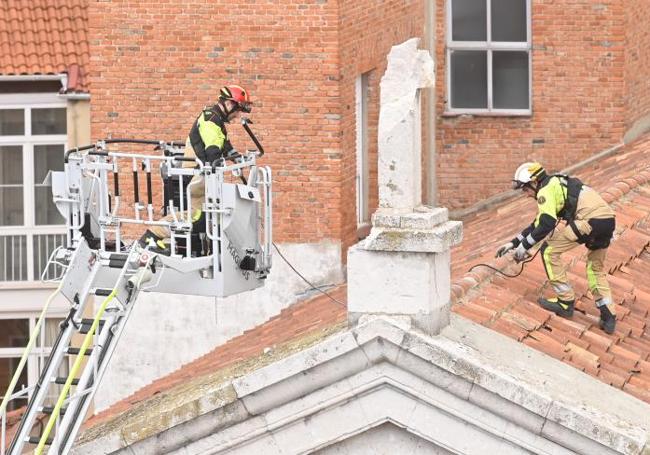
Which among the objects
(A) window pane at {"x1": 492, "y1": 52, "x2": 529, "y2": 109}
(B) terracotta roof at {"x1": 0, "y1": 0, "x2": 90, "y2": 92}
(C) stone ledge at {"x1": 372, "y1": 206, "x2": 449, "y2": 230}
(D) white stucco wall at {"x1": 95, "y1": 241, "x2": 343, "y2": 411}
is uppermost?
(B) terracotta roof at {"x1": 0, "y1": 0, "x2": 90, "y2": 92}

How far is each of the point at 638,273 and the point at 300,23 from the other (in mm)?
8368

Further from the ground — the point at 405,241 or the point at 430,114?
the point at 430,114

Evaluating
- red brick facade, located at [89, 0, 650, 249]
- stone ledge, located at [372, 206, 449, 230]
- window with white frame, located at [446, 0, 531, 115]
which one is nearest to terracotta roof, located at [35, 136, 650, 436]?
red brick facade, located at [89, 0, 650, 249]

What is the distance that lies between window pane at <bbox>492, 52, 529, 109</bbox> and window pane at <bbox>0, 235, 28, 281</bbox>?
371 inches

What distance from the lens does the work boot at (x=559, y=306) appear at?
56.9 ft

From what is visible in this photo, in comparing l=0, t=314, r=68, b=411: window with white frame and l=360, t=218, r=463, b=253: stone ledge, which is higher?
l=360, t=218, r=463, b=253: stone ledge

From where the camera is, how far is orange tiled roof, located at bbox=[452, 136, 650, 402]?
15.9 meters

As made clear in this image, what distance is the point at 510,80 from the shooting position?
30.9 m

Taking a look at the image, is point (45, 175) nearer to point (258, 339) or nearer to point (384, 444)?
point (258, 339)

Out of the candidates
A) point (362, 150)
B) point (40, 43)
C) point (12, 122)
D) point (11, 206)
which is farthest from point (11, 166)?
point (362, 150)

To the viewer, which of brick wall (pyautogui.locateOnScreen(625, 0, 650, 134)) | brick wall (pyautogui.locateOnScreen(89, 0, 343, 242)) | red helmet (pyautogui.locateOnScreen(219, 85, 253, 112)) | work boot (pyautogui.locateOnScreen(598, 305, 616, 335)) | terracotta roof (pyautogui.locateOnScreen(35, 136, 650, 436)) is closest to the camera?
terracotta roof (pyautogui.locateOnScreen(35, 136, 650, 436))

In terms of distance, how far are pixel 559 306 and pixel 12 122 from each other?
18.5m

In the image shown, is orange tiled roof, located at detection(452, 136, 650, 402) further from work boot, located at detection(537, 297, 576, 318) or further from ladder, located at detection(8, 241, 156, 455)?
ladder, located at detection(8, 241, 156, 455)

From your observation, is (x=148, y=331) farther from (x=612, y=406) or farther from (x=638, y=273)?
(x=612, y=406)
